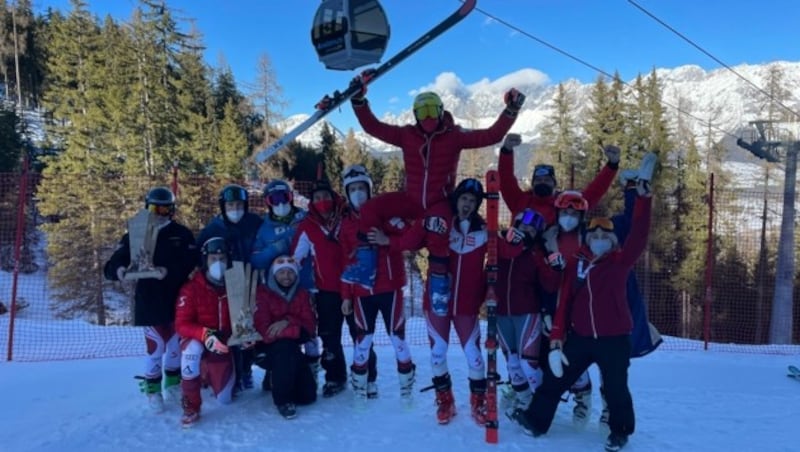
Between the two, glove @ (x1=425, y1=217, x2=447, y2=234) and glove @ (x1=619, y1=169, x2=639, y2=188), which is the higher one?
glove @ (x1=619, y1=169, x2=639, y2=188)

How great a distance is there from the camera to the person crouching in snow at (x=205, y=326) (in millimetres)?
4102

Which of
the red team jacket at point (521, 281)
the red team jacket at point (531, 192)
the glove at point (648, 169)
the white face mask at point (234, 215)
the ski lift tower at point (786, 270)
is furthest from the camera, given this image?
the ski lift tower at point (786, 270)

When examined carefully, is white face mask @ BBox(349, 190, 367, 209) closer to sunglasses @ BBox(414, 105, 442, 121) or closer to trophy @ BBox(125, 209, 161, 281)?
sunglasses @ BBox(414, 105, 442, 121)

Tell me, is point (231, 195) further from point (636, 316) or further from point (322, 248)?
point (636, 316)

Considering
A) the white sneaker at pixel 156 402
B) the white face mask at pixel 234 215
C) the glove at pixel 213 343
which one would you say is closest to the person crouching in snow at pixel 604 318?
the glove at pixel 213 343

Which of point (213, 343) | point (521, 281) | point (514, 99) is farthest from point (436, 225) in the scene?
point (213, 343)

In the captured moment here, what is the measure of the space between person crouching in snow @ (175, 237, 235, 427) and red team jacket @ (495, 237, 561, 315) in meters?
2.19

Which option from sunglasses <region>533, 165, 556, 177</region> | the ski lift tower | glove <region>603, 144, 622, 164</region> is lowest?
the ski lift tower

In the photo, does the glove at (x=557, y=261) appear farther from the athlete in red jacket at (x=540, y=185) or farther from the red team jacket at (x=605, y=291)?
the athlete in red jacket at (x=540, y=185)

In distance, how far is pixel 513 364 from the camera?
4145mm

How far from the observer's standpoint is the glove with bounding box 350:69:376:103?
4.59 metres

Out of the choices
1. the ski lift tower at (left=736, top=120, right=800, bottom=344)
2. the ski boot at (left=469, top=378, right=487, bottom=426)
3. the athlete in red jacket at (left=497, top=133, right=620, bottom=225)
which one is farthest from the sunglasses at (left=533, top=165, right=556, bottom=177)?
the ski lift tower at (left=736, top=120, right=800, bottom=344)

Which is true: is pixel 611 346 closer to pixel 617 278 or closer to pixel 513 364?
pixel 617 278

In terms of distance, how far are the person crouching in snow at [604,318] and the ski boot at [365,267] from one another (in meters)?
1.49
